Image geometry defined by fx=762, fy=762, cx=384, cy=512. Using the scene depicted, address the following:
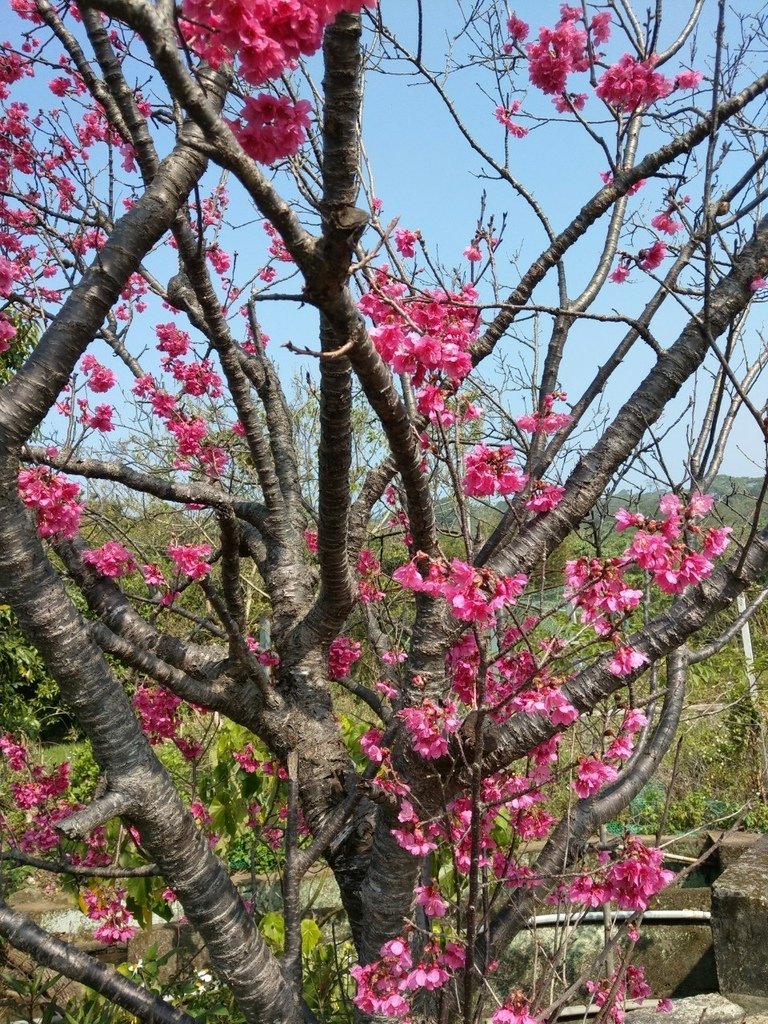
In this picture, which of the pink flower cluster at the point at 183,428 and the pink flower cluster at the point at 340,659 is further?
the pink flower cluster at the point at 183,428

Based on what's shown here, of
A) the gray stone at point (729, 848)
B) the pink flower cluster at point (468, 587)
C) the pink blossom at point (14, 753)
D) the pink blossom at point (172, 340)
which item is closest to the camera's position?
the pink flower cluster at point (468, 587)

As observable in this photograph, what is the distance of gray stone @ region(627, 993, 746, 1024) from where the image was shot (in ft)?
10.8

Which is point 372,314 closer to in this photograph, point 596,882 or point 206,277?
point 206,277

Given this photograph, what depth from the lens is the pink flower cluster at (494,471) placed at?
1898mm

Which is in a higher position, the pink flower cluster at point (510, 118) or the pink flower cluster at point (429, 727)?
the pink flower cluster at point (510, 118)

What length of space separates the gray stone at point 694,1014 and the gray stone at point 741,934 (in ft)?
0.99

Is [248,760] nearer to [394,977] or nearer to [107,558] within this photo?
[107,558]

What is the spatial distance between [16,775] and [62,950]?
5754 mm

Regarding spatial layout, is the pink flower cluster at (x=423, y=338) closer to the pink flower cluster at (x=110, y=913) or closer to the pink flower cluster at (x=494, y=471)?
the pink flower cluster at (x=494, y=471)

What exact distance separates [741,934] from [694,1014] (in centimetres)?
64

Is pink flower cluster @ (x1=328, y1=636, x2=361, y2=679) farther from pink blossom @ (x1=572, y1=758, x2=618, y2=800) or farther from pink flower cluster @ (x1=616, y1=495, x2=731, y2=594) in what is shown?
pink flower cluster @ (x1=616, y1=495, x2=731, y2=594)

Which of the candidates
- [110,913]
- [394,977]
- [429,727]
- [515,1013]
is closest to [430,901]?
[394,977]

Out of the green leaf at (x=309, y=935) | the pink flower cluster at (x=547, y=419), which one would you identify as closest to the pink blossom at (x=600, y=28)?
the pink flower cluster at (x=547, y=419)

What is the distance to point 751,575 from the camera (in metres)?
1.74
